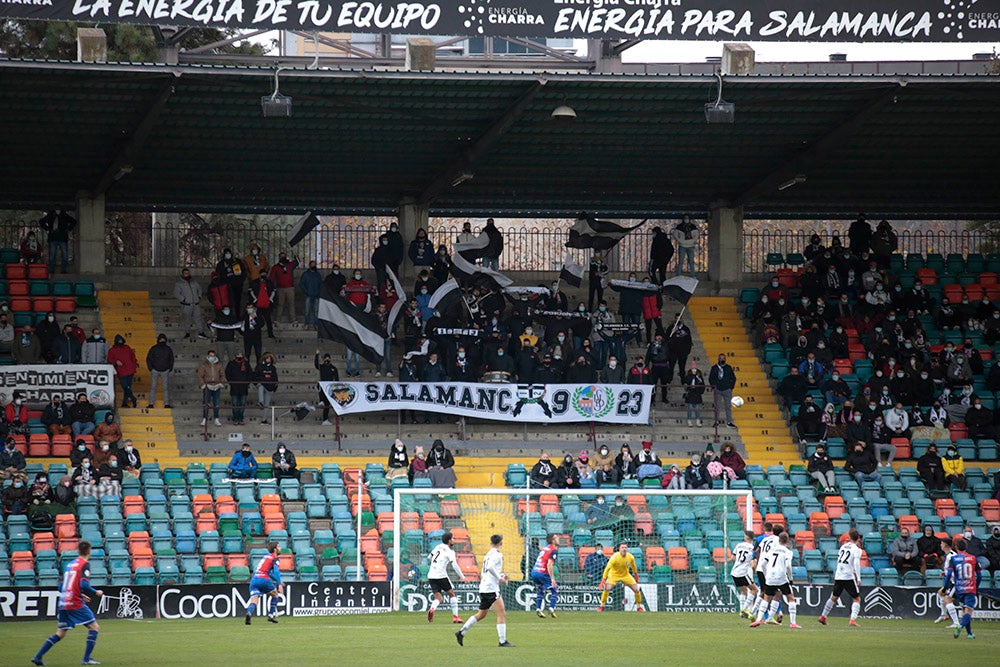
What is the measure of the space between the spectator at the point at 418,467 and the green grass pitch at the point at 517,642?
4.66m

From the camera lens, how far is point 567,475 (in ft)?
96.8

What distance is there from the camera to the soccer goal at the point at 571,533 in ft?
86.9

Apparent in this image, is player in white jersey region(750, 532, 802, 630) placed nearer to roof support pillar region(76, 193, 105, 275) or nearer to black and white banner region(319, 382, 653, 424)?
black and white banner region(319, 382, 653, 424)

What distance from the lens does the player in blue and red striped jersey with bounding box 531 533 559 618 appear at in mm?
24484

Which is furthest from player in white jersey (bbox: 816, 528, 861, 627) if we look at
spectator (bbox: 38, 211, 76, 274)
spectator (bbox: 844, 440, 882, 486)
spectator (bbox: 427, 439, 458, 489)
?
spectator (bbox: 38, 211, 76, 274)

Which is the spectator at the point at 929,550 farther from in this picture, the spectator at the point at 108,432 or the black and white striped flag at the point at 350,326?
the spectator at the point at 108,432

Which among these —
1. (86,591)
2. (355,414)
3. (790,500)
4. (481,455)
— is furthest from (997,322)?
(86,591)

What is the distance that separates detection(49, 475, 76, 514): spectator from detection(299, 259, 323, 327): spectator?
8705 millimetres

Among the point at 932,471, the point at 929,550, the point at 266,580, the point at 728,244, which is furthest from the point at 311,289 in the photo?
the point at 929,550

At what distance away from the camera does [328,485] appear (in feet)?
95.1

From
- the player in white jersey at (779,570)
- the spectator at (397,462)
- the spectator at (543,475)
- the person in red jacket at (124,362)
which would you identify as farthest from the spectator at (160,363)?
the player in white jersey at (779,570)

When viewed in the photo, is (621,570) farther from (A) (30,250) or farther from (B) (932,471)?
(A) (30,250)

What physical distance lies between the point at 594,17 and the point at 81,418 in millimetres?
12979

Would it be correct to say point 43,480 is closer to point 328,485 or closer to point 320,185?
point 328,485
